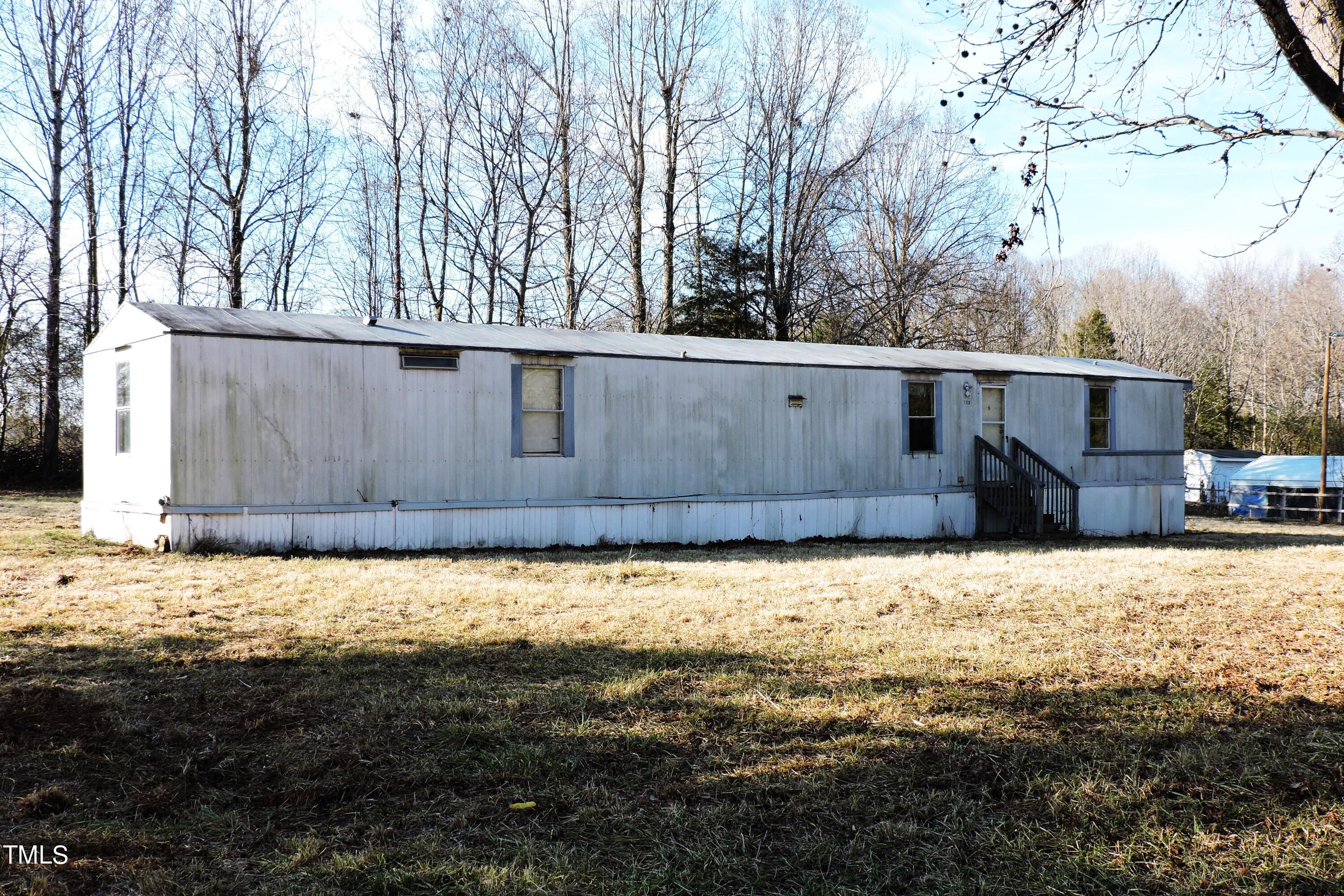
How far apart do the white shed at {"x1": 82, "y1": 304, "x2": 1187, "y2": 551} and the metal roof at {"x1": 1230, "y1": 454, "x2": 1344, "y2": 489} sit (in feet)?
42.0

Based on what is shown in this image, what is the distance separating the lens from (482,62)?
959 inches

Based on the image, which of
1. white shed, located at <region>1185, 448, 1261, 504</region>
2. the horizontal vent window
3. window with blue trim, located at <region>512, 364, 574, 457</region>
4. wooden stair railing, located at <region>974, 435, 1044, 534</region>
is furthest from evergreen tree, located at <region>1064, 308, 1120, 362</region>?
the horizontal vent window

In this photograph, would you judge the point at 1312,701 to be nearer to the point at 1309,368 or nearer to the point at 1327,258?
the point at 1327,258

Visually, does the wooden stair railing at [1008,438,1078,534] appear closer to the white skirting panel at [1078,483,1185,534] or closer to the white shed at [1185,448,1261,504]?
the white skirting panel at [1078,483,1185,534]

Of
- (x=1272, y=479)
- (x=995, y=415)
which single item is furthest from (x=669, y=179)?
(x=1272, y=479)

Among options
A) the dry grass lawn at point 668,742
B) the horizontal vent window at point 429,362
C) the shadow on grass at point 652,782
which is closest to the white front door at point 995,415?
the dry grass lawn at point 668,742

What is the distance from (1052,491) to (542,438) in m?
8.85

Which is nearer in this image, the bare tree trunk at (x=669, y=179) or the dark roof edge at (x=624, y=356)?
the dark roof edge at (x=624, y=356)

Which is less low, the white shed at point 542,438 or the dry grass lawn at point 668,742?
the white shed at point 542,438

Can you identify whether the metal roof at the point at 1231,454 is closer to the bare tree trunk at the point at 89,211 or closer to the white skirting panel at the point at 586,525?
the white skirting panel at the point at 586,525

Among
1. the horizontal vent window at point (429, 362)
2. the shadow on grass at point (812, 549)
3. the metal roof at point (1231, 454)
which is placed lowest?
the shadow on grass at point (812, 549)

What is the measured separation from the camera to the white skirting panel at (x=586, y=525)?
34.0 feet

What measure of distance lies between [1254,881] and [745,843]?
1.51 metres

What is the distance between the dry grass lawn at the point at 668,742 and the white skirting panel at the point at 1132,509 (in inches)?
375
